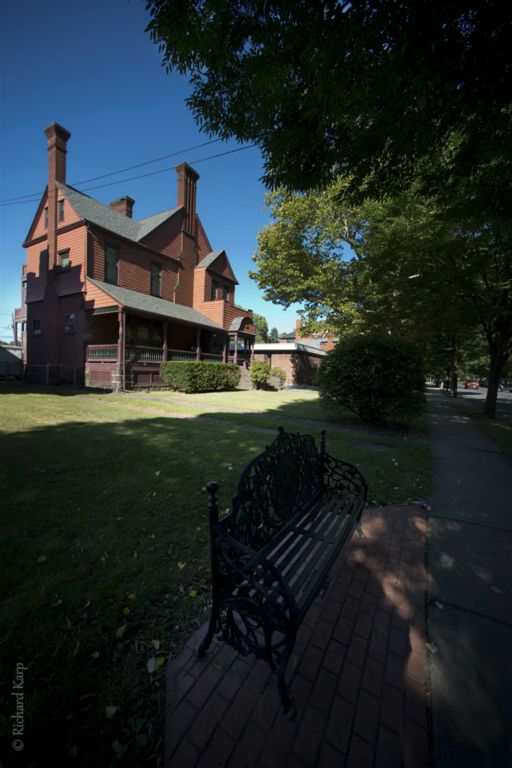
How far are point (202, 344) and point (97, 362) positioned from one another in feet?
29.7

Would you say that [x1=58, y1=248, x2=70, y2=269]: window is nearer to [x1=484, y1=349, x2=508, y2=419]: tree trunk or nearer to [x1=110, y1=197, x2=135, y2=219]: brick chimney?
[x1=110, y1=197, x2=135, y2=219]: brick chimney

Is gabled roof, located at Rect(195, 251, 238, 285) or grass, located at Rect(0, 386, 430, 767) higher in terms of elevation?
gabled roof, located at Rect(195, 251, 238, 285)

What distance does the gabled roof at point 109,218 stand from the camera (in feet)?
59.5

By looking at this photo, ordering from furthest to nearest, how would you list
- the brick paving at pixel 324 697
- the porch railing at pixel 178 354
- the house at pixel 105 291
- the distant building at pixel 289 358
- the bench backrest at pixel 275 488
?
the distant building at pixel 289 358
the porch railing at pixel 178 354
the house at pixel 105 291
the bench backrest at pixel 275 488
the brick paving at pixel 324 697

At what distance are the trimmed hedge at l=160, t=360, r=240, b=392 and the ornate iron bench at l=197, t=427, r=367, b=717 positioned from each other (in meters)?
14.1

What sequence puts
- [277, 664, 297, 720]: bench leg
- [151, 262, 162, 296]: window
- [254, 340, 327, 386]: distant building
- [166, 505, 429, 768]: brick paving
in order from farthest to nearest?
1. [254, 340, 327, 386]: distant building
2. [151, 262, 162, 296]: window
3. [277, 664, 297, 720]: bench leg
4. [166, 505, 429, 768]: brick paving

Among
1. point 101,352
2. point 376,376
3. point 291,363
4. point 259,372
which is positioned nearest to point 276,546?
point 376,376

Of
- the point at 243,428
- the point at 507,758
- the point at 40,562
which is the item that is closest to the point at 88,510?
the point at 40,562

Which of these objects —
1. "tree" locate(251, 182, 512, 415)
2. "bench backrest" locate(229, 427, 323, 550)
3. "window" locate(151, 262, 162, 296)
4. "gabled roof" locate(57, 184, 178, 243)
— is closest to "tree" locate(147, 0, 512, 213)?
"tree" locate(251, 182, 512, 415)

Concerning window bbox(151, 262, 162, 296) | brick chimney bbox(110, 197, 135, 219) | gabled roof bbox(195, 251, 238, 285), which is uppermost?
brick chimney bbox(110, 197, 135, 219)

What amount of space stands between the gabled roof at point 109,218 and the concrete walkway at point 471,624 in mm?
21052

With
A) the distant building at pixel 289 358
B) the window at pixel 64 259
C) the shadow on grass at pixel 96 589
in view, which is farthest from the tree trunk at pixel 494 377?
the window at pixel 64 259

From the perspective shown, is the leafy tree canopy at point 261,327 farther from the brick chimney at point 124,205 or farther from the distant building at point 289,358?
the brick chimney at point 124,205

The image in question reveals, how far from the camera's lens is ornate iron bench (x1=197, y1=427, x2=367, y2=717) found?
64.4 inches
